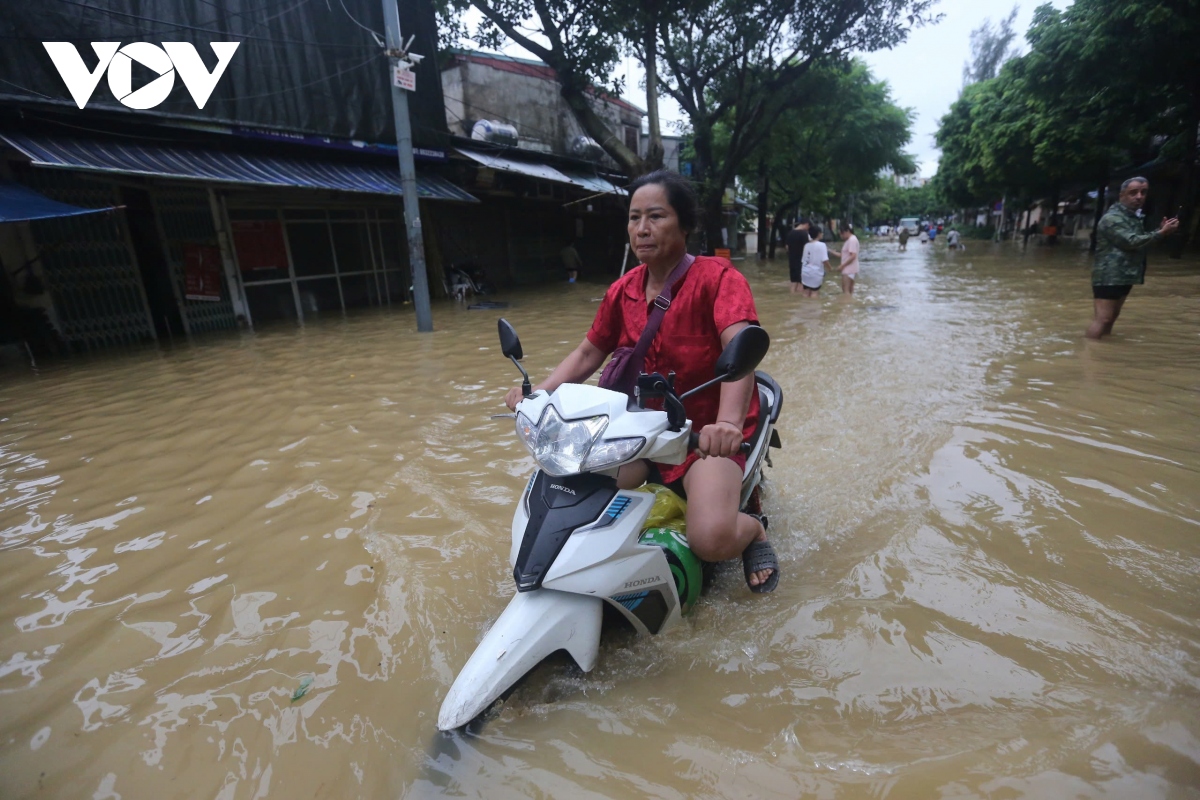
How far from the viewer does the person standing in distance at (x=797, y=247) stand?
12.1 m

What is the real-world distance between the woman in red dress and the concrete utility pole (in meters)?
7.36

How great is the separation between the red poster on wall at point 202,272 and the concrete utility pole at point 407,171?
3.61 meters

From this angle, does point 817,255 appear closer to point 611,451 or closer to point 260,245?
point 260,245

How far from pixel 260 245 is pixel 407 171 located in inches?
154

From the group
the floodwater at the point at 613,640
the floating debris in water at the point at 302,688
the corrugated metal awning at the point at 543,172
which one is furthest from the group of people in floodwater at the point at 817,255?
the floating debris in water at the point at 302,688

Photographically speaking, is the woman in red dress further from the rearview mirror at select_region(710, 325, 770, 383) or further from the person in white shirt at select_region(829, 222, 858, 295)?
the person in white shirt at select_region(829, 222, 858, 295)

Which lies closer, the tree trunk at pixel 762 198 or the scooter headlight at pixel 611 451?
the scooter headlight at pixel 611 451

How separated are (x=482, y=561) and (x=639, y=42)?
14112 mm

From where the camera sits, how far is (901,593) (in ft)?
8.01

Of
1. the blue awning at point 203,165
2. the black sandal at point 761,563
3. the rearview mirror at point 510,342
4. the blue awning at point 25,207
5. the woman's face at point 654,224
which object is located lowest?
the black sandal at point 761,563

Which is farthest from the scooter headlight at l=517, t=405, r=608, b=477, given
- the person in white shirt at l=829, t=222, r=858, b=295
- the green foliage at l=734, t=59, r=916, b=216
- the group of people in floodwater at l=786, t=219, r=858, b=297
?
the green foliage at l=734, t=59, r=916, b=216

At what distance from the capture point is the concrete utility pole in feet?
27.4

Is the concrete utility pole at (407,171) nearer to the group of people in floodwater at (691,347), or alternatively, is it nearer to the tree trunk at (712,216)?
the group of people in floodwater at (691,347)

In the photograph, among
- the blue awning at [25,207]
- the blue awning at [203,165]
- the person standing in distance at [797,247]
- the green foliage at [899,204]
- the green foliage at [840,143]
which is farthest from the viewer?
the green foliage at [899,204]
